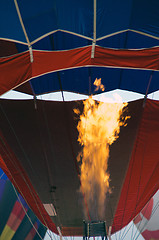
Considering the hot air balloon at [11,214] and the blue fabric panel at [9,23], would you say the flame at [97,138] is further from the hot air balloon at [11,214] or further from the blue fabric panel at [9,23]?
the blue fabric panel at [9,23]

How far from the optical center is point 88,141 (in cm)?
738

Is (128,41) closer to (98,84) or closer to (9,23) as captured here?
(98,84)

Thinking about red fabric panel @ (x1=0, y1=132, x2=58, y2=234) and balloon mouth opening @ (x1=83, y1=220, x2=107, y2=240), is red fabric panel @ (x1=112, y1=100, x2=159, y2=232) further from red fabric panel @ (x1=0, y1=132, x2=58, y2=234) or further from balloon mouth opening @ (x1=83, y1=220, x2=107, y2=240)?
red fabric panel @ (x1=0, y1=132, x2=58, y2=234)

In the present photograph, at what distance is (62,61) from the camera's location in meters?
4.65

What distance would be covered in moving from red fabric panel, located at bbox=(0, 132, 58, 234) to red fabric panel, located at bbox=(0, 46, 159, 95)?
2657 mm

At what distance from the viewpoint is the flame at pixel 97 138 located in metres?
7.26

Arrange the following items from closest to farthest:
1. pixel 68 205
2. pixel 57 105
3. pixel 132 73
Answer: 1. pixel 132 73
2. pixel 57 105
3. pixel 68 205

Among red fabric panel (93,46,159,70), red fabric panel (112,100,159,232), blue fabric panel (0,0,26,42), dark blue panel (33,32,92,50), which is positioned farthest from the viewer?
red fabric panel (112,100,159,232)

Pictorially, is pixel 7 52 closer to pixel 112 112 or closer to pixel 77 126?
pixel 77 126

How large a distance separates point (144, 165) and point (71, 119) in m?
2.53

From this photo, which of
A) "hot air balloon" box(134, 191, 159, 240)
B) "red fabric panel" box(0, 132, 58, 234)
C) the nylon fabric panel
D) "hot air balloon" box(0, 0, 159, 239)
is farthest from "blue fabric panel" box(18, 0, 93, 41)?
"hot air balloon" box(134, 191, 159, 240)

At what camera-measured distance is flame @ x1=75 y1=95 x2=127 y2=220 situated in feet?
23.8

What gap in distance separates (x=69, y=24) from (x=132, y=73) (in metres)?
2.88

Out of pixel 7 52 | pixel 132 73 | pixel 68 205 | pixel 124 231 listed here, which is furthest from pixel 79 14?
pixel 124 231
